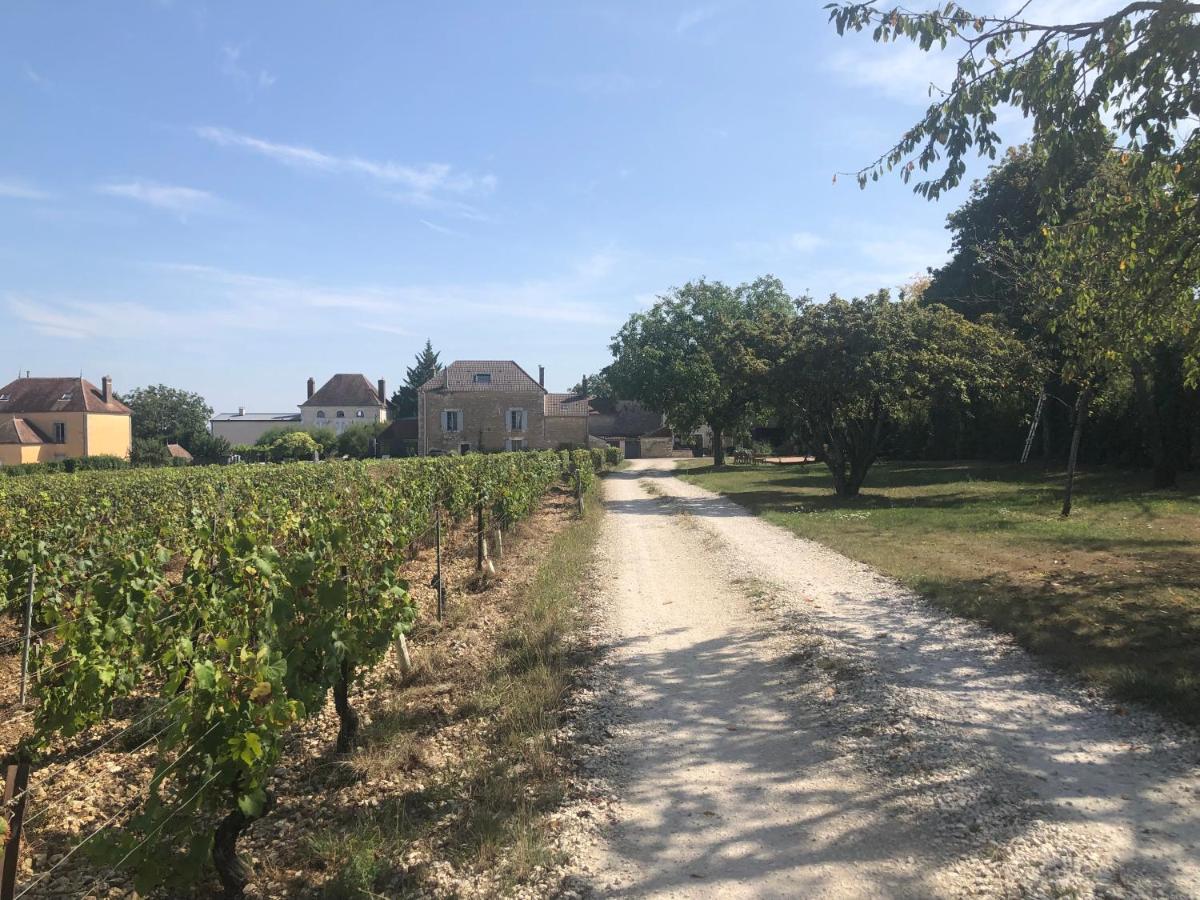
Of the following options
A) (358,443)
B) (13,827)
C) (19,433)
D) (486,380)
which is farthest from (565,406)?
(13,827)

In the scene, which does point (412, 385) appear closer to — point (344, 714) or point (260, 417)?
point (260, 417)

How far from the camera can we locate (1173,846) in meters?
3.45

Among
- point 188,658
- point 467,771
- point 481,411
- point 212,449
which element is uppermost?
point 481,411

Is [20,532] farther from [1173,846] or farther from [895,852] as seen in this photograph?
[1173,846]

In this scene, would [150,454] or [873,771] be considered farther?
[150,454]

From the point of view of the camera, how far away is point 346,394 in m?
78.0

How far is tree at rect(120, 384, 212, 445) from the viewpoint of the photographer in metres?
74.3

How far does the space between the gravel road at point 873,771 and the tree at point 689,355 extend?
1164 inches

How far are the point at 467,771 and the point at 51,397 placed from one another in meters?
65.7

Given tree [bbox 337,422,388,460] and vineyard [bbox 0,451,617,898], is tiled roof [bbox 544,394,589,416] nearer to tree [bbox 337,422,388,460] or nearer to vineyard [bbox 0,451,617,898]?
tree [bbox 337,422,388,460]

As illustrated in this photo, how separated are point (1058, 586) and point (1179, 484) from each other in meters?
15.9

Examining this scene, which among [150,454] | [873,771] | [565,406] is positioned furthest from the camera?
[565,406]

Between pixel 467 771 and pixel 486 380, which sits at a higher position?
pixel 486 380

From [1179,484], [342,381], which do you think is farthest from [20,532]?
[342,381]
